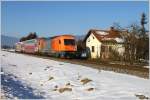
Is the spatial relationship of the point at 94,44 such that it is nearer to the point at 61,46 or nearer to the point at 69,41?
the point at 69,41

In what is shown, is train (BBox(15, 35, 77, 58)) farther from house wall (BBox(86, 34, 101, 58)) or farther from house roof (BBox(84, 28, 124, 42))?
house roof (BBox(84, 28, 124, 42))

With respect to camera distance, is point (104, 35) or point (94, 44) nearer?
point (94, 44)

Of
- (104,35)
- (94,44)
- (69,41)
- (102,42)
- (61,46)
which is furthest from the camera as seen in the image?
(104,35)

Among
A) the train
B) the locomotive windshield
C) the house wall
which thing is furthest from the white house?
the train

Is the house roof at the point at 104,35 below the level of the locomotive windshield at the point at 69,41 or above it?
above

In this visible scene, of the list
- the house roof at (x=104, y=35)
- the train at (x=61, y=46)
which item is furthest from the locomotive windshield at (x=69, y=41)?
the house roof at (x=104, y=35)

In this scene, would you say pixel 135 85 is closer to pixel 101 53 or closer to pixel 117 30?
pixel 117 30

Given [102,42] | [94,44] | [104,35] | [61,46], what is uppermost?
[104,35]

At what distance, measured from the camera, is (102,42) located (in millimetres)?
47969

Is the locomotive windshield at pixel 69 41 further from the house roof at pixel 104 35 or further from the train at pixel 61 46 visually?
the house roof at pixel 104 35

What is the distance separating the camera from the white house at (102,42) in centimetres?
4473

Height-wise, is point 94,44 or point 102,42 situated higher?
point 102,42

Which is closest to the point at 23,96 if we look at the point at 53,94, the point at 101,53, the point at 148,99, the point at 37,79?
the point at 53,94

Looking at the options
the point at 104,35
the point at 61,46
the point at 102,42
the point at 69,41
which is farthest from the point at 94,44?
the point at 61,46
